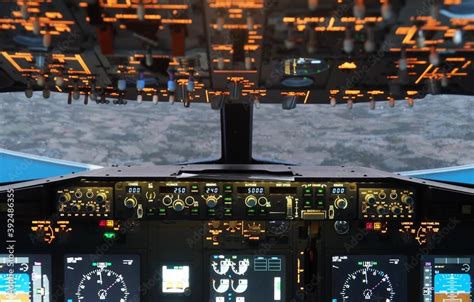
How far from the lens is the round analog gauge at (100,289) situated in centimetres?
421

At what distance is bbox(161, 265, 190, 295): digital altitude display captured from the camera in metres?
4.27

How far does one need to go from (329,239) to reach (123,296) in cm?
175

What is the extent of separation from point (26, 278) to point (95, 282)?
550 millimetres

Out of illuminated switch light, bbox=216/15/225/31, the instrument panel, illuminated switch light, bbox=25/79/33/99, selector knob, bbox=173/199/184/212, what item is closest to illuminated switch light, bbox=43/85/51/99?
illuminated switch light, bbox=25/79/33/99

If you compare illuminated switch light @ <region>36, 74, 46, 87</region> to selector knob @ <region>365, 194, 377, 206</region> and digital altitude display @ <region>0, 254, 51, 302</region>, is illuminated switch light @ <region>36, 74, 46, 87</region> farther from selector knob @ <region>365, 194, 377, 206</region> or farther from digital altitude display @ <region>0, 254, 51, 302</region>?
selector knob @ <region>365, 194, 377, 206</region>

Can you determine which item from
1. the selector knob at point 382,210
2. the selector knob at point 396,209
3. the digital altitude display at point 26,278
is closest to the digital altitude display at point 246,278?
the selector knob at point 382,210

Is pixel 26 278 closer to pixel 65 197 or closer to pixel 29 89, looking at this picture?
pixel 65 197

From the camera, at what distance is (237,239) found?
4.25 m

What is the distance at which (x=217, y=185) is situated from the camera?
4070 mm

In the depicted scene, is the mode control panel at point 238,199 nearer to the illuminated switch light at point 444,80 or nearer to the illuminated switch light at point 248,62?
the illuminated switch light at point 444,80

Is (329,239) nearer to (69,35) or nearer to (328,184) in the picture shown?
(328,184)

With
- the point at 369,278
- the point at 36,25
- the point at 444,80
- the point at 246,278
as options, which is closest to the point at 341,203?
the point at 369,278

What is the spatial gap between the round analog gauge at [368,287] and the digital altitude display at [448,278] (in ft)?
1.03

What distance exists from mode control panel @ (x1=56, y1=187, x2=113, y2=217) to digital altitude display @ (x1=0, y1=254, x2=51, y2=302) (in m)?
0.48
